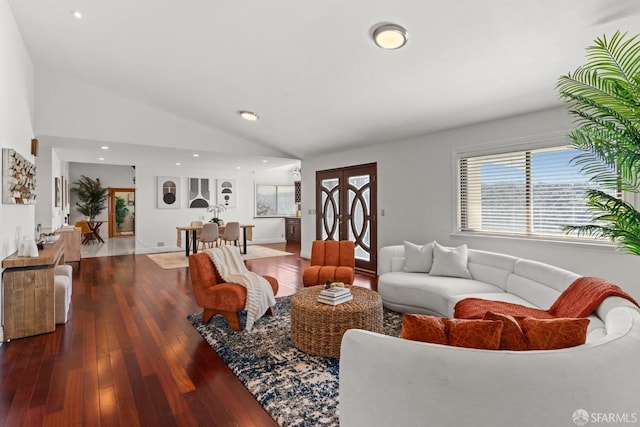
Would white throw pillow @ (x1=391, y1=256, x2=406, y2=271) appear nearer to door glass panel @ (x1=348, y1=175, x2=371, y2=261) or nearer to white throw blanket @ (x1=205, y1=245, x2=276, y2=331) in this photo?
white throw blanket @ (x1=205, y1=245, x2=276, y2=331)

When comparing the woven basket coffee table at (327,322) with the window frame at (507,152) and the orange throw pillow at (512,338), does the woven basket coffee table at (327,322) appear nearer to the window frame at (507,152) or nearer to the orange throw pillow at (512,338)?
the orange throw pillow at (512,338)

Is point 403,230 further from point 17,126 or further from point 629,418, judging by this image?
point 17,126

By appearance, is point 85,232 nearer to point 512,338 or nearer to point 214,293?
point 214,293

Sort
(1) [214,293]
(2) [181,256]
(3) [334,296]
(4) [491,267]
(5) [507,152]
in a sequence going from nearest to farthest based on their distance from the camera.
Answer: (3) [334,296]
(1) [214,293]
(4) [491,267]
(5) [507,152]
(2) [181,256]

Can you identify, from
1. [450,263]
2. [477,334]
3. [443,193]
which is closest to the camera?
[477,334]

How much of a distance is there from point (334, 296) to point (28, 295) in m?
2.88

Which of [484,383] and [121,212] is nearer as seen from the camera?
[484,383]

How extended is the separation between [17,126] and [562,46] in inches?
215

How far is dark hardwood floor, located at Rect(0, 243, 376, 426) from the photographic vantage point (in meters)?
1.88

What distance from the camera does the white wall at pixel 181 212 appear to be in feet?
28.1

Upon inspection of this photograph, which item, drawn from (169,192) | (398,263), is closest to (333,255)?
(398,263)

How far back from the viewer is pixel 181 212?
30.1 ft

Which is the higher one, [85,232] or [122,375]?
[85,232]

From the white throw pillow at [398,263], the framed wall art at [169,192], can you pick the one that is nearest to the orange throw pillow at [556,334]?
the white throw pillow at [398,263]
